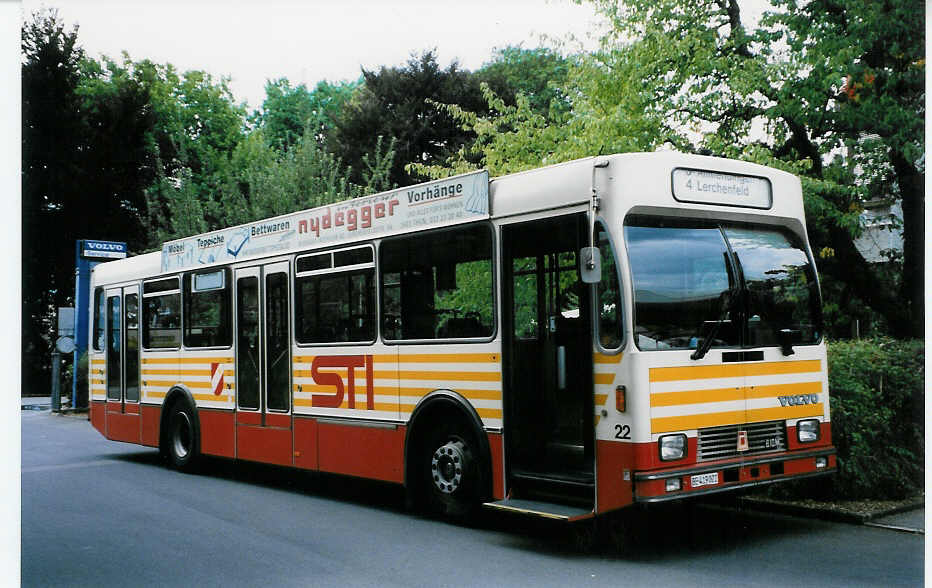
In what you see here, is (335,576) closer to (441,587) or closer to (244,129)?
(441,587)

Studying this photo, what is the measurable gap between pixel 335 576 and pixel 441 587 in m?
0.86

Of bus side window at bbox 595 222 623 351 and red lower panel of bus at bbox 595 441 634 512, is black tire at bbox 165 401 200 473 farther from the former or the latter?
bus side window at bbox 595 222 623 351

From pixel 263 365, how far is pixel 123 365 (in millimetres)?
4088

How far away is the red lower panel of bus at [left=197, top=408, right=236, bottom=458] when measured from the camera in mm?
12305

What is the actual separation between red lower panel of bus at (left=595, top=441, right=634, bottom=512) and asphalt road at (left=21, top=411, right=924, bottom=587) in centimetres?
49

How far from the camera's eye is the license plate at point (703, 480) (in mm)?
7266

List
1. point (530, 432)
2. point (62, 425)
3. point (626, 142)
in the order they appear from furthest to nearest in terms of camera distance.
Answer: point (62, 425) < point (626, 142) < point (530, 432)

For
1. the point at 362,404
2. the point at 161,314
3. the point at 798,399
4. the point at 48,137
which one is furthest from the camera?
the point at 48,137

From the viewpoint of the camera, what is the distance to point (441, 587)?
680 cm

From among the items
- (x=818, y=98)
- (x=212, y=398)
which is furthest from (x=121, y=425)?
(x=818, y=98)

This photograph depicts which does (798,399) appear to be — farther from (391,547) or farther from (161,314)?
(161,314)

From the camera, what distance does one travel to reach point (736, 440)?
7.61 metres

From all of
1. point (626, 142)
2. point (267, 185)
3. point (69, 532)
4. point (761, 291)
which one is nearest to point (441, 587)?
point (761, 291)

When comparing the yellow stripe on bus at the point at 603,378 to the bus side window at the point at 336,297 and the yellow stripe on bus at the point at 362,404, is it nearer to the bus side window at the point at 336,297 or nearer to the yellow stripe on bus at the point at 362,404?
the yellow stripe on bus at the point at 362,404
